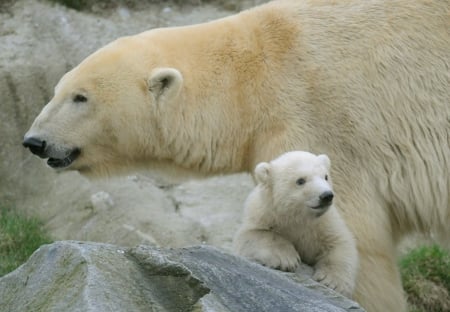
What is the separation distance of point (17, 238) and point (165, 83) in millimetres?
2968

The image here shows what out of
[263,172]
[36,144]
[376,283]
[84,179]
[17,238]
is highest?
[263,172]

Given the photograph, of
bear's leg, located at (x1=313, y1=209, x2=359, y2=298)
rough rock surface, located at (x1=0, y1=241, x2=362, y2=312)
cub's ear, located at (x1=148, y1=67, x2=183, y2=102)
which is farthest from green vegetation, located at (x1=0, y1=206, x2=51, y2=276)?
rough rock surface, located at (x1=0, y1=241, x2=362, y2=312)

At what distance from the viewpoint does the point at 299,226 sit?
5453 millimetres

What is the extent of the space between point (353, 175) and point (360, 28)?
1009 mm

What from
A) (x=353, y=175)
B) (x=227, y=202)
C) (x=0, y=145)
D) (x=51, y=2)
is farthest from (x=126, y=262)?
(x=51, y=2)

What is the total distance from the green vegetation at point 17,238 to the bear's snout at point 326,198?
12.0 feet

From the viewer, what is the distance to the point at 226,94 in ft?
20.9

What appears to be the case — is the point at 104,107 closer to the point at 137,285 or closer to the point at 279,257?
the point at 279,257

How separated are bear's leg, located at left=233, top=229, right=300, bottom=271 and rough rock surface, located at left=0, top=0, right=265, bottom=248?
10.2ft

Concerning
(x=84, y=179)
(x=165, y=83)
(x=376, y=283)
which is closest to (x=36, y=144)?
(x=165, y=83)

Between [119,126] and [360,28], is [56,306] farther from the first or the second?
[360,28]

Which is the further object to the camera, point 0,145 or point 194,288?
point 0,145

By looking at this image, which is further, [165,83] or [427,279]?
[427,279]

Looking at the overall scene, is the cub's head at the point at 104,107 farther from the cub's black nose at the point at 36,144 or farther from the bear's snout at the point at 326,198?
the bear's snout at the point at 326,198
